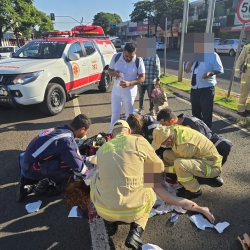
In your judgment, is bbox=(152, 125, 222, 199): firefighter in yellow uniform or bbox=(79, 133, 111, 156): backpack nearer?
bbox=(152, 125, 222, 199): firefighter in yellow uniform

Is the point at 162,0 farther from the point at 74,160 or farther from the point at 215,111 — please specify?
the point at 74,160

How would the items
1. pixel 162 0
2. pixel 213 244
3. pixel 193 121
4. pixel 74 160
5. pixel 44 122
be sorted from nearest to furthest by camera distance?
pixel 213 244
pixel 74 160
pixel 193 121
pixel 44 122
pixel 162 0

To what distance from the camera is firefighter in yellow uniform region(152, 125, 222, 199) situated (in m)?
2.76

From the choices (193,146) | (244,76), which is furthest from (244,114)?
(193,146)

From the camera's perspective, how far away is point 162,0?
1937 inches

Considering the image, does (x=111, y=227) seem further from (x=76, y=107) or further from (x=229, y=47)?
(x=229, y=47)

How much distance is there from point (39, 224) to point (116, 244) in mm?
853

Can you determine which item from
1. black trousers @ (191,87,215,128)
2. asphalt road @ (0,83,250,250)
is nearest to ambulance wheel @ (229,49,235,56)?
black trousers @ (191,87,215,128)

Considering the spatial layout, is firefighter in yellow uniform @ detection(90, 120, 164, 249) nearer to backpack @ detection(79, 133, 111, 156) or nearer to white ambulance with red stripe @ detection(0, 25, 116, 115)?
backpack @ detection(79, 133, 111, 156)

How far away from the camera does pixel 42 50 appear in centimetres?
636

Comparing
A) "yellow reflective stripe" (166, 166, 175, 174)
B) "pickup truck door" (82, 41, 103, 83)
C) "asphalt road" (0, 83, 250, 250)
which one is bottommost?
"asphalt road" (0, 83, 250, 250)

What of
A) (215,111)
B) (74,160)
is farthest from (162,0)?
(74,160)

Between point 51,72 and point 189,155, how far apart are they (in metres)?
3.94

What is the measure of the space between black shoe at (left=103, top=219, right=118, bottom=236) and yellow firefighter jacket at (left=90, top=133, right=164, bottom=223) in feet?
0.51
